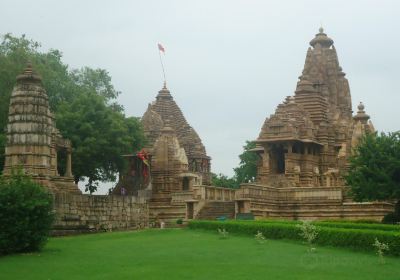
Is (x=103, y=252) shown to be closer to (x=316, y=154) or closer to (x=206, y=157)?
(x=316, y=154)

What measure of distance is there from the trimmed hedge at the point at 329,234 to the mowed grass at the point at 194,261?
0.54 meters

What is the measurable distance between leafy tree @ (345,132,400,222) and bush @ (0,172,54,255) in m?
16.1

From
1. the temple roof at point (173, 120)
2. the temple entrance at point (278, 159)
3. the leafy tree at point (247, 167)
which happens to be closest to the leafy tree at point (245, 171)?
the leafy tree at point (247, 167)

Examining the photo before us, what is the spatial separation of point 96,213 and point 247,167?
41.2 metres

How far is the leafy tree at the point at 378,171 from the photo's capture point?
3334 cm

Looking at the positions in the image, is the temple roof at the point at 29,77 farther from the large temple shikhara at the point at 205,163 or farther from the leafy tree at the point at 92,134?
the leafy tree at the point at 92,134

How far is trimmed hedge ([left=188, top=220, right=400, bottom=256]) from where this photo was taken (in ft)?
70.6

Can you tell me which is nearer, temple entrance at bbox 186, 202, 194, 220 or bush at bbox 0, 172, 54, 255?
bush at bbox 0, 172, 54, 255

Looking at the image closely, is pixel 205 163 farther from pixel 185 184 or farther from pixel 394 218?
pixel 394 218

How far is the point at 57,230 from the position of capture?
1217 inches

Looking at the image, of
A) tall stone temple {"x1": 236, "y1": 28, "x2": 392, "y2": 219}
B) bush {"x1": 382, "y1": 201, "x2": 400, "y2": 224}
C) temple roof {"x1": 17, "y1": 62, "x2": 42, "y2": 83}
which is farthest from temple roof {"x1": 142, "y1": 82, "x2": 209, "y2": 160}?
bush {"x1": 382, "y1": 201, "x2": 400, "y2": 224}

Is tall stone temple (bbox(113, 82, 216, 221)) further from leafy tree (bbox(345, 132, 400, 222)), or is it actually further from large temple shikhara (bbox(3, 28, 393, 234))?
leafy tree (bbox(345, 132, 400, 222))

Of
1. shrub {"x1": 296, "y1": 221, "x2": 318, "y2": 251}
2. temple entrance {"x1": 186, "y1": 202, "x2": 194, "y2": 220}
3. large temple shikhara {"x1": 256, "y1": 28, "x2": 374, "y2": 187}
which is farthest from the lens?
large temple shikhara {"x1": 256, "y1": 28, "x2": 374, "y2": 187}

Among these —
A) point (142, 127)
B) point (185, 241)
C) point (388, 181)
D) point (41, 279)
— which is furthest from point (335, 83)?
point (41, 279)
